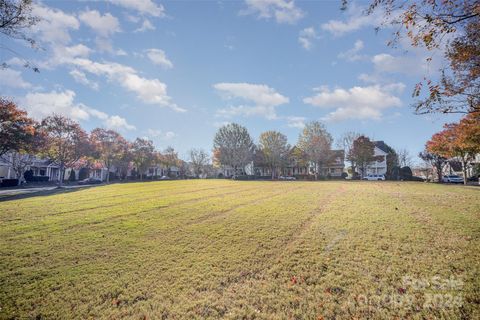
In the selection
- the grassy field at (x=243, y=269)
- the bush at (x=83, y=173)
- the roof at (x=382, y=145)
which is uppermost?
the roof at (x=382, y=145)

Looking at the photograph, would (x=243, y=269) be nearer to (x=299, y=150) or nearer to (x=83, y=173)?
(x=299, y=150)

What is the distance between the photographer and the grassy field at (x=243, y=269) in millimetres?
3723

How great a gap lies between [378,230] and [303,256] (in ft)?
12.2

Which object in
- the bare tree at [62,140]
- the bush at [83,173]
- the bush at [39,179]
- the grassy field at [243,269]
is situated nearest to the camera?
the grassy field at [243,269]

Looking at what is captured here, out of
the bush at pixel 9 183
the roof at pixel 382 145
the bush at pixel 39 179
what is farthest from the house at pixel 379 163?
the bush at pixel 39 179

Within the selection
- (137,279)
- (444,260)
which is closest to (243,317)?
(137,279)

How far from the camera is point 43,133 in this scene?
91.5 feet

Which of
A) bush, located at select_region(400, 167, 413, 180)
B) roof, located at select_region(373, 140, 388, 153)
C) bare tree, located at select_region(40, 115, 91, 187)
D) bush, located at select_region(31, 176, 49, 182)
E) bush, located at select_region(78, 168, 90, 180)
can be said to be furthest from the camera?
roof, located at select_region(373, 140, 388, 153)

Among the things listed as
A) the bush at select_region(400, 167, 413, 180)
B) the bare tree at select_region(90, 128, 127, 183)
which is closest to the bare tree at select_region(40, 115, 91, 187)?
the bare tree at select_region(90, 128, 127, 183)

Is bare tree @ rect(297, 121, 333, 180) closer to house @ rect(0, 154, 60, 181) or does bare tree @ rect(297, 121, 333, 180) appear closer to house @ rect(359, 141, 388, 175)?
house @ rect(359, 141, 388, 175)

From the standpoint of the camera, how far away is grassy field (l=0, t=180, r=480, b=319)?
3.72m

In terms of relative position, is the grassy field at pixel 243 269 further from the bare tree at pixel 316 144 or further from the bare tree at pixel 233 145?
the bare tree at pixel 233 145

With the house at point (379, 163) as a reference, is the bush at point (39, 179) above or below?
below

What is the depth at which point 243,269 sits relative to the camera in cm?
505
